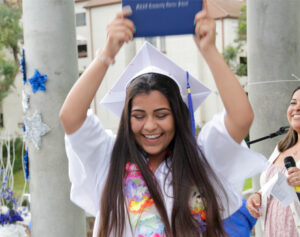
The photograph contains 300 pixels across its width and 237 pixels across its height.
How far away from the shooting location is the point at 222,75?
59.4 inches

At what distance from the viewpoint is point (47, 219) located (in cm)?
390

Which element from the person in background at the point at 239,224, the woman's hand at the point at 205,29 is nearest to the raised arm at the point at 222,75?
the woman's hand at the point at 205,29

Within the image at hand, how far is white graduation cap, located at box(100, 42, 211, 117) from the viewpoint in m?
1.86

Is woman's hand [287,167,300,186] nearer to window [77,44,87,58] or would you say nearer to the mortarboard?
the mortarboard

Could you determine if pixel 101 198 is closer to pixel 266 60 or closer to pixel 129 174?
pixel 129 174

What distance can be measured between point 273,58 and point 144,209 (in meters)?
2.65

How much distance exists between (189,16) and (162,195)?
709mm

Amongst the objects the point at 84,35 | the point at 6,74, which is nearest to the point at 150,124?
the point at 6,74

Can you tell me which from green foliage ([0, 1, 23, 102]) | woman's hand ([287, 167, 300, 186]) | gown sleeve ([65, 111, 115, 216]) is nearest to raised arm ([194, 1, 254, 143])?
gown sleeve ([65, 111, 115, 216])

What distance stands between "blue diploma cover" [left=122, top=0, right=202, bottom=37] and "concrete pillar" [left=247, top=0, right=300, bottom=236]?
Result: 2.58m

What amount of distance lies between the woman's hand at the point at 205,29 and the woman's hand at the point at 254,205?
1493 millimetres

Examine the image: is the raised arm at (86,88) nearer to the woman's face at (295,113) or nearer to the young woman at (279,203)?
the young woman at (279,203)

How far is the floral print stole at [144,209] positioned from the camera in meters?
1.67

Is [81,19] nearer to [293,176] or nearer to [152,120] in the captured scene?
[293,176]
